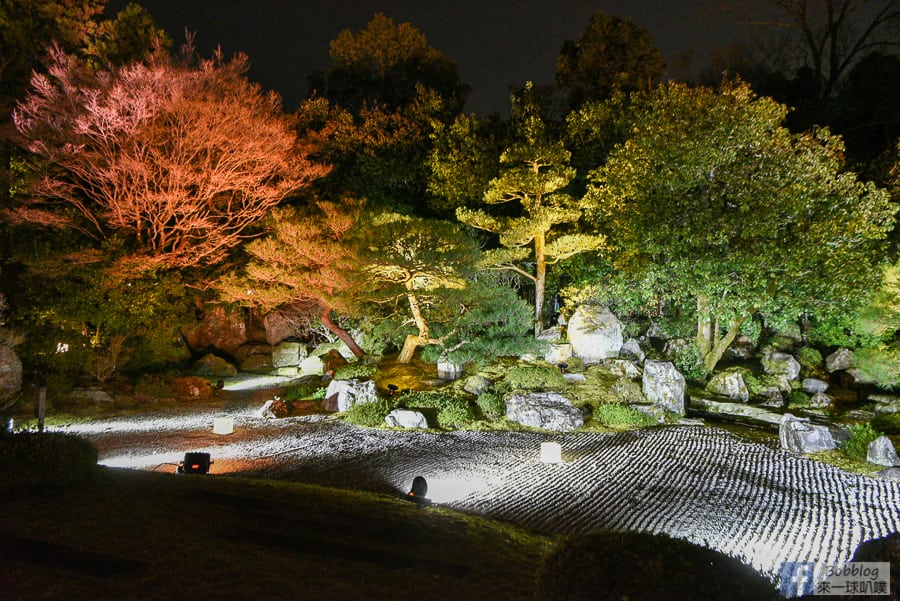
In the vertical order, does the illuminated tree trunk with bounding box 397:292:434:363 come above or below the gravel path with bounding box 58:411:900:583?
above

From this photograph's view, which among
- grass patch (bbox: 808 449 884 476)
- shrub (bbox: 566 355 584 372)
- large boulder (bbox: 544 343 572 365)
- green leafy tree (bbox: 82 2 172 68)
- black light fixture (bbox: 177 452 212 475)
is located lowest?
grass patch (bbox: 808 449 884 476)

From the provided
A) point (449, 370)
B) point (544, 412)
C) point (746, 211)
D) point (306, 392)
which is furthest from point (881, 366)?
point (306, 392)

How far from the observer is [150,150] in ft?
40.3

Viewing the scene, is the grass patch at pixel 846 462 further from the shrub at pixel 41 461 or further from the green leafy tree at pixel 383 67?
the green leafy tree at pixel 383 67

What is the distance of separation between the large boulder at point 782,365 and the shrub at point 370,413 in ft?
32.2

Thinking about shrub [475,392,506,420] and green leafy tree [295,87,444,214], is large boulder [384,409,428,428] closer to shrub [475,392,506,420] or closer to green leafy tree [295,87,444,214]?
shrub [475,392,506,420]

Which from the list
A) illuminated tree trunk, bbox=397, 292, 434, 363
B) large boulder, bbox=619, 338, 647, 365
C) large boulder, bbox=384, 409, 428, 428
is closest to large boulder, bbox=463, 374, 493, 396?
illuminated tree trunk, bbox=397, 292, 434, 363

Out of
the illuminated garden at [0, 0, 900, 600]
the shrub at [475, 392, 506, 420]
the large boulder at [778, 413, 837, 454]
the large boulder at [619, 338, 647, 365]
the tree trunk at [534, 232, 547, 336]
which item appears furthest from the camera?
the tree trunk at [534, 232, 547, 336]

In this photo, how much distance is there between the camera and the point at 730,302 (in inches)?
464

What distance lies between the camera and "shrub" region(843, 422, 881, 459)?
26.8 ft

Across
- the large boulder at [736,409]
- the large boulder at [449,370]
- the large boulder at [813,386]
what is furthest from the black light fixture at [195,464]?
the large boulder at [813,386]

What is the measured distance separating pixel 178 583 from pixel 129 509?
5.51ft

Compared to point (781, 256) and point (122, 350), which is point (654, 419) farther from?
point (122, 350)

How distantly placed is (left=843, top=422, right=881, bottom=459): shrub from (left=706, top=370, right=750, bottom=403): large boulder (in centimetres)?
395
